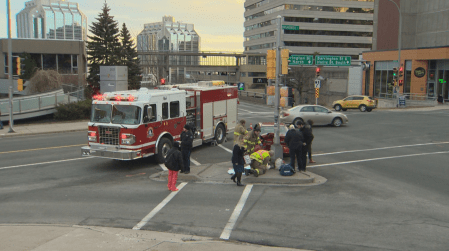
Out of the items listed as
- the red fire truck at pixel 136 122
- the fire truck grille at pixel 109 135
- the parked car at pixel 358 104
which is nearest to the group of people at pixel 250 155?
the red fire truck at pixel 136 122

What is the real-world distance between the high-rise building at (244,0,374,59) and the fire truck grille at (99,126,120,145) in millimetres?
89199

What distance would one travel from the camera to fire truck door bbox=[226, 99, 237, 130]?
2155 centimetres

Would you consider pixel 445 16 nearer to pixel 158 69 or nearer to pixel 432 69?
pixel 432 69

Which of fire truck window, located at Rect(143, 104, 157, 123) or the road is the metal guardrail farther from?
fire truck window, located at Rect(143, 104, 157, 123)

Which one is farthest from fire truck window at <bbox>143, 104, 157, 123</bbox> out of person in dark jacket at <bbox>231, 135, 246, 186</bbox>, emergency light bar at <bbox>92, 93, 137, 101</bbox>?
person in dark jacket at <bbox>231, 135, 246, 186</bbox>

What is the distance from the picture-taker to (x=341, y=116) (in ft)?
92.7

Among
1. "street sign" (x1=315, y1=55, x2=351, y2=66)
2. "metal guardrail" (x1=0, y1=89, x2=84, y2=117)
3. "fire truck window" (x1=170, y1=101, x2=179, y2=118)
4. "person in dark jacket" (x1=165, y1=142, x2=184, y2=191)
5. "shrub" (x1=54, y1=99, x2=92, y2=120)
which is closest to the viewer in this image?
"person in dark jacket" (x1=165, y1=142, x2=184, y2=191)

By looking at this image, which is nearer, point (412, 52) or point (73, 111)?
point (73, 111)

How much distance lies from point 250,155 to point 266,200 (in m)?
2.86

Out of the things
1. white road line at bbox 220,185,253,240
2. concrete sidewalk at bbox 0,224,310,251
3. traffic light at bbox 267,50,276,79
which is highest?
traffic light at bbox 267,50,276,79

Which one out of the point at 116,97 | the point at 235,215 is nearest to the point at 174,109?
the point at 116,97

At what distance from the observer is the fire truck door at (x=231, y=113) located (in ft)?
70.7

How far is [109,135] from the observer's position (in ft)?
49.1

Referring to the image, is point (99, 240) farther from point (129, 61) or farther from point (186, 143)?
point (129, 61)
